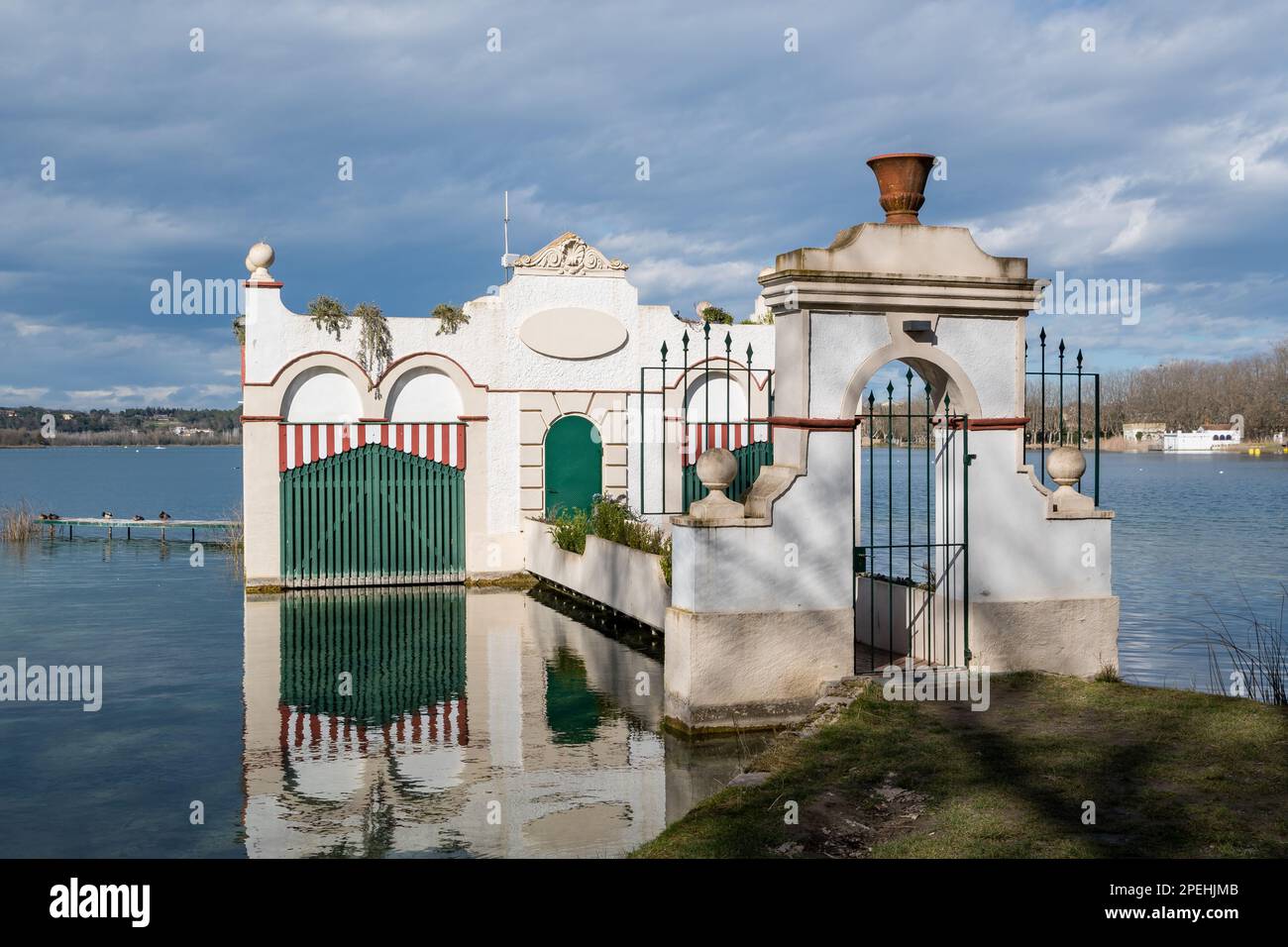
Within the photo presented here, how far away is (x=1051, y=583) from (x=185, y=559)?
942 inches

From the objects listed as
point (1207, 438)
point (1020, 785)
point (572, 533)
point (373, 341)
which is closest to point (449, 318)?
point (373, 341)

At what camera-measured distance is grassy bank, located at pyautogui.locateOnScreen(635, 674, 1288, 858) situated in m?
6.94

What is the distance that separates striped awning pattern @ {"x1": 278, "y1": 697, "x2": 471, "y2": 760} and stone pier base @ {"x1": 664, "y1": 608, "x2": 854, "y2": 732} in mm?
2156

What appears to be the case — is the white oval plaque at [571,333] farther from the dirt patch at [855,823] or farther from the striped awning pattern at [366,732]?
the dirt patch at [855,823]

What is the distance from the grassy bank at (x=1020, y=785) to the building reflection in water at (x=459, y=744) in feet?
3.50

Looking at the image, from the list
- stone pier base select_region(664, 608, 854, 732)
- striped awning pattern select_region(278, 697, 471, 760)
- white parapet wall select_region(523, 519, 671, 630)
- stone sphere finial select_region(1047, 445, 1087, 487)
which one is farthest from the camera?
white parapet wall select_region(523, 519, 671, 630)

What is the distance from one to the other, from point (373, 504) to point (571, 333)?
15.5 feet

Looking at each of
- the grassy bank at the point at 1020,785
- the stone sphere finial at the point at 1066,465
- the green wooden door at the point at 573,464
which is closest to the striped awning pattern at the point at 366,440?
the green wooden door at the point at 573,464

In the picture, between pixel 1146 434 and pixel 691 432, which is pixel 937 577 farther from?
pixel 1146 434

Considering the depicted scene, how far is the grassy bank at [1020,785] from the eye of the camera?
22.8ft

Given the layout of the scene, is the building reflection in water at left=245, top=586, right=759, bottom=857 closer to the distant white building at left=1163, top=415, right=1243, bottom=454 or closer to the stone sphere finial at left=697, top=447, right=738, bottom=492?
the stone sphere finial at left=697, top=447, right=738, bottom=492

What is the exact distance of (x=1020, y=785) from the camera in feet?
26.2

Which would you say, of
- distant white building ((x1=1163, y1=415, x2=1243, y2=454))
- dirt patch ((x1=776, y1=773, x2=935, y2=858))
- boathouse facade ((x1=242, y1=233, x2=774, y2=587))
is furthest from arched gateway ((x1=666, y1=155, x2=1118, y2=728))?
distant white building ((x1=1163, y1=415, x2=1243, y2=454))
